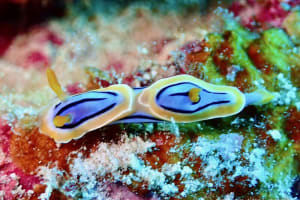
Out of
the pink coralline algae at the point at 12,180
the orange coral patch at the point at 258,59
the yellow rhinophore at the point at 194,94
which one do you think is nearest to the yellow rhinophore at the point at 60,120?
the pink coralline algae at the point at 12,180

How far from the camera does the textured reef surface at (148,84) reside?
274 cm

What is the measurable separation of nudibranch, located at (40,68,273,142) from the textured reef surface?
0.17 meters

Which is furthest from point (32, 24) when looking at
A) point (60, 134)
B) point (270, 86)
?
point (270, 86)

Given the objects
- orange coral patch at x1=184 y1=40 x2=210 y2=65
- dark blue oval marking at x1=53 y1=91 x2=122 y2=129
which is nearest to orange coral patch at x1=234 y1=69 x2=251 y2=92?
orange coral patch at x1=184 y1=40 x2=210 y2=65

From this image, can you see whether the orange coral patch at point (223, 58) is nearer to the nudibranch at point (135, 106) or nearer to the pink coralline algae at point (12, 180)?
the nudibranch at point (135, 106)

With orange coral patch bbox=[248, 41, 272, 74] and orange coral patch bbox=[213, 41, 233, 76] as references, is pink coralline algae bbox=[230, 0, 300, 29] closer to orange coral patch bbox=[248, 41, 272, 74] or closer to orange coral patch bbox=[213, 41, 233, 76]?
orange coral patch bbox=[248, 41, 272, 74]

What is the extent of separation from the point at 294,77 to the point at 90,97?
2497 millimetres

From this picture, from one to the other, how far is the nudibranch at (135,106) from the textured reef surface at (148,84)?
0.17 m

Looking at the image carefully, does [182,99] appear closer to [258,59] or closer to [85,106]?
[85,106]

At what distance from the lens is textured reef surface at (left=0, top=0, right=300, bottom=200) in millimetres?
2742

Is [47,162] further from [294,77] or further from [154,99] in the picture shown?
[294,77]

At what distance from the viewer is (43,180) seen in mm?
2660

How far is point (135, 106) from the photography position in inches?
109

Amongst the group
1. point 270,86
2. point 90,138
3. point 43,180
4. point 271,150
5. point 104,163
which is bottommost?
point 43,180
